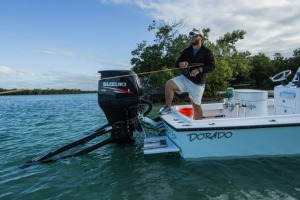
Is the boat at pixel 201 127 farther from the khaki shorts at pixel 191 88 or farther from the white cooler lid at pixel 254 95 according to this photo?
the khaki shorts at pixel 191 88

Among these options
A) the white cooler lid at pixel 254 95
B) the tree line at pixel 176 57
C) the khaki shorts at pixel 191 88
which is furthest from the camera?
the tree line at pixel 176 57

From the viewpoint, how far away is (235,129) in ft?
16.3

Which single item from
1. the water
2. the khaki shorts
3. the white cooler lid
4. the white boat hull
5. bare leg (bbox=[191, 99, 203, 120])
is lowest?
the water

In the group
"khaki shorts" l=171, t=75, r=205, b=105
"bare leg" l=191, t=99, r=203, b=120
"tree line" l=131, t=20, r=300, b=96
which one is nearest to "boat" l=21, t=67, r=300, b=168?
"bare leg" l=191, t=99, r=203, b=120

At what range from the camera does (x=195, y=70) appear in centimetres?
541

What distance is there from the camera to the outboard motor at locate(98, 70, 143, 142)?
577 cm

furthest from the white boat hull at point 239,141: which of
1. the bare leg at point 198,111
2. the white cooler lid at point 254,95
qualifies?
the white cooler lid at point 254,95

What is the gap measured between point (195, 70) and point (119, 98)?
1620 millimetres

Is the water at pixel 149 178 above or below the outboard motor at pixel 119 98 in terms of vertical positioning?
below

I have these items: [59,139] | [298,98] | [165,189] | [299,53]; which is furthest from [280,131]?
[299,53]

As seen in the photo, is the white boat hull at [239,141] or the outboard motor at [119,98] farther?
the outboard motor at [119,98]

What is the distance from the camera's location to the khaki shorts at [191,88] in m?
5.61

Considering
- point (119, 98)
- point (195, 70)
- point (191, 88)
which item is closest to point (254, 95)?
point (191, 88)

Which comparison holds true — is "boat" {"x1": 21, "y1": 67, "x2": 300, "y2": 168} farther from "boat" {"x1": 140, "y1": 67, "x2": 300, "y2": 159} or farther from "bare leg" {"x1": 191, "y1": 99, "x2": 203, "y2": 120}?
"bare leg" {"x1": 191, "y1": 99, "x2": 203, "y2": 120}
